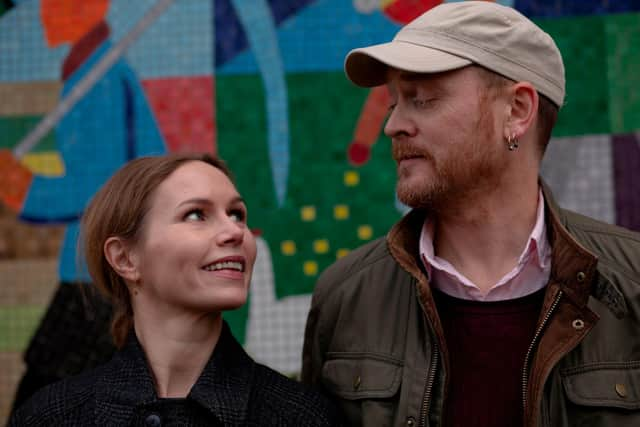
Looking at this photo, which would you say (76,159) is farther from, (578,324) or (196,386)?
(578,324)

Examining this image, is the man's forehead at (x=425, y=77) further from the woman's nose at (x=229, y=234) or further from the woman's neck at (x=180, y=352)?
the woman's neck at (x=180, y=352)

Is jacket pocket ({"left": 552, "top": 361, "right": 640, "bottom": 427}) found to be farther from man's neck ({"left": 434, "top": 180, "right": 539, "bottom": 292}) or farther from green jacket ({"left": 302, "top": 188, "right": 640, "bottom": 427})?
man's neck ({"left": 434, "top": 180, "right": 539, "bottom": 292})

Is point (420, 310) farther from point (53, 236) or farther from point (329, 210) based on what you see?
point (53, 236)

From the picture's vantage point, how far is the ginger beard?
2396 millimetres

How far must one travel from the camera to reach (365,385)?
2.48 m

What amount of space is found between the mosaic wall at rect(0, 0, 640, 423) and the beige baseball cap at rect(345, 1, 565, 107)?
1.39 m

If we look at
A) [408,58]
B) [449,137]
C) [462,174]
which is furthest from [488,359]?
[408,58]

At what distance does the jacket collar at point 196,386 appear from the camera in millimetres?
2396

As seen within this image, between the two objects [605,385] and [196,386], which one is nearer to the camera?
[605,385]

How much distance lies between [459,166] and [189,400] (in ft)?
3.21

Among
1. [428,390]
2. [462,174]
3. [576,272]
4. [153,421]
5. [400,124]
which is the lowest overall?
[153,421]

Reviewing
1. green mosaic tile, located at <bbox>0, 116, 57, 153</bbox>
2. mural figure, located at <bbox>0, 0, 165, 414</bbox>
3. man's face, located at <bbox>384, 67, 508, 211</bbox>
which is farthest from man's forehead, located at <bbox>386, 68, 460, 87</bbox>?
green mosaic tile, located at <bbox>0, 116, 57, 153</bbox>

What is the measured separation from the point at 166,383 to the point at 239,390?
21cm

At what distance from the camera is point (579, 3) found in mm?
3832
